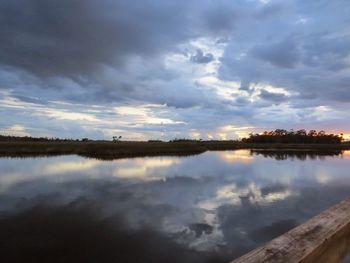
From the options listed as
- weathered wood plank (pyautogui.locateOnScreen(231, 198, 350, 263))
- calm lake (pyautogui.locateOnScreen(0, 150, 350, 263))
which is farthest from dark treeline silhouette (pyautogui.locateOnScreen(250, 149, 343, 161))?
weathered wood plank (pyautogui.locateOnScreen(231, 198, 350, 263))

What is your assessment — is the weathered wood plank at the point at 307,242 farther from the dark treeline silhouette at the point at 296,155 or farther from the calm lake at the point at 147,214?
the dark treeline silhouette at the point at 296,155

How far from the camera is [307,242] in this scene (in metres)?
1.76

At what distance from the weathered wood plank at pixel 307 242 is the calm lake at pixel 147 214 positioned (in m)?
7.40

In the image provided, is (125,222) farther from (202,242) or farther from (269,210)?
(269,210)

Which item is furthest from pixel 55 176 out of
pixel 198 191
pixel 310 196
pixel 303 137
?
pixel 303 137

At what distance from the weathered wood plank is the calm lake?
24.3 ft

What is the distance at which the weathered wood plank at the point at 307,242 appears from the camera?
1.58 metres

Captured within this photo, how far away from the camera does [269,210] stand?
1462 centimetres

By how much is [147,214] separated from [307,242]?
12.4 metres

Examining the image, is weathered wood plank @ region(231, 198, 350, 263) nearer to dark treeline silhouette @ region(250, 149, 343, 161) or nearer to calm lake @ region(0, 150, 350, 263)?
calm lake @ region(0, 150, 350, 263)

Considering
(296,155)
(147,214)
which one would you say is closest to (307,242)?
(147,214)

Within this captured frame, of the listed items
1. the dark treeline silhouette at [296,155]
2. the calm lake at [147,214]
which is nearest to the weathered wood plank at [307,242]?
the calm lake at [147,214]

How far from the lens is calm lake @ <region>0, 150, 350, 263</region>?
9422 millimetres

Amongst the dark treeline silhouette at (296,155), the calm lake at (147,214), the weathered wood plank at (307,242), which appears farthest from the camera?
the dark treeline silhouette at (296,155)
